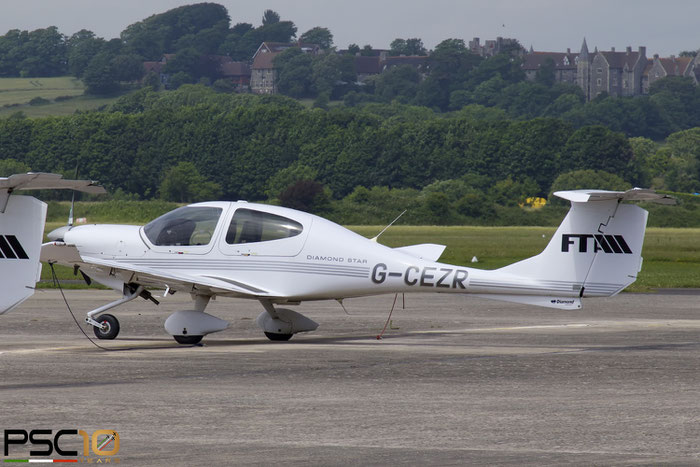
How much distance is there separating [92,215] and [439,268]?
70.2m

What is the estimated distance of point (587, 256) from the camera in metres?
16.1

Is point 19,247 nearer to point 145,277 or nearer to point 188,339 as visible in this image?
point 145,277

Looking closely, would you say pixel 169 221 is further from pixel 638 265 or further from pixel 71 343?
pixel 638 265

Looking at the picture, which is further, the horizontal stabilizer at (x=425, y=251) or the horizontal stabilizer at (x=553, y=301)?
the horizontal stabilizer at (x=425, y=251)

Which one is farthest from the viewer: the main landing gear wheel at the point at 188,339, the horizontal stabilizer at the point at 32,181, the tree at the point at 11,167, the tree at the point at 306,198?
the tree at the point at 11,167

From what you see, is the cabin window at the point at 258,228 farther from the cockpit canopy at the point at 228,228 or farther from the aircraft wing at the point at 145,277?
the aircraft wing at the point at 145,277

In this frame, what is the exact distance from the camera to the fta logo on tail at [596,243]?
1592 centimetres

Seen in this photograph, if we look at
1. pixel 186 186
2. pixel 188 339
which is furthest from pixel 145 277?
pixel 186 186

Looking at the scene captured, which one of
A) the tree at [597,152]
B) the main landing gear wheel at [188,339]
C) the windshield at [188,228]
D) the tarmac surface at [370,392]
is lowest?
the tree at [597,152]

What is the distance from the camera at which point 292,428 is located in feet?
33.4

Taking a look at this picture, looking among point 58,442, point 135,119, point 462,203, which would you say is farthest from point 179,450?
point 135,119

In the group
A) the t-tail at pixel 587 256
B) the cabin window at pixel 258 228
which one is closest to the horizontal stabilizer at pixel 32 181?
the cabin window at pixel 258 228

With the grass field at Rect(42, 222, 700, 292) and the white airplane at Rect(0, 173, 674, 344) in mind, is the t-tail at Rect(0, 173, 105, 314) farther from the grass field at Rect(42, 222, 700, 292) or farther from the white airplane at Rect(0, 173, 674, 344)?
the grass field at Rect(42, 222, 700, 292)

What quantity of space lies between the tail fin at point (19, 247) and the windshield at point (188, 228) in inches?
160
